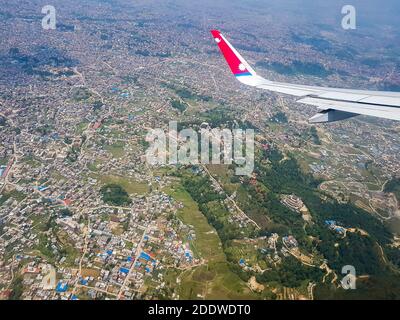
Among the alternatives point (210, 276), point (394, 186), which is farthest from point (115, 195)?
point (394, 186)

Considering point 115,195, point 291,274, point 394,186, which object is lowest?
point 291,274

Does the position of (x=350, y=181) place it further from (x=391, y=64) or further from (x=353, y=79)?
(x=391, y=64)

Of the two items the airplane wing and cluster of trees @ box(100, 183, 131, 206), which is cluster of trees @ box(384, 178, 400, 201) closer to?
the airplane wing

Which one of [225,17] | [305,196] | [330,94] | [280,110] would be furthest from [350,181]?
[225,17]

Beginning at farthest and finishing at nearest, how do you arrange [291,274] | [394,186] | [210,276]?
[394,186] < [291,274] < [210,276]

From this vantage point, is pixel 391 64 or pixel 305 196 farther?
pixel 391 64

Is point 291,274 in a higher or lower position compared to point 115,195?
lower

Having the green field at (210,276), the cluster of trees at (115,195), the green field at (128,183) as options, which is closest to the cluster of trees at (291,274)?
the green field at (210,276)

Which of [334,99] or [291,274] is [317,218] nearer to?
[291,274]

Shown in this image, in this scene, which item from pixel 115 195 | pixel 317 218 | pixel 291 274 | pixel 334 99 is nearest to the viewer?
pixel 334 99
